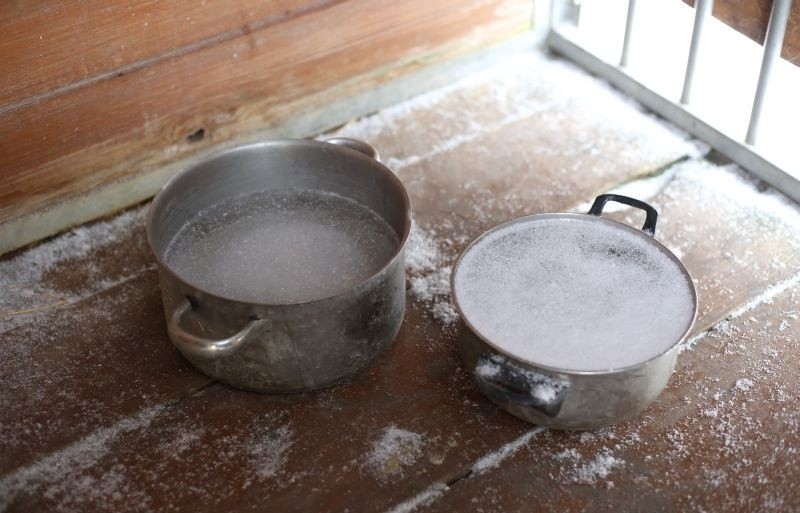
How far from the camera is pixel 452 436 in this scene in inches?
42.3

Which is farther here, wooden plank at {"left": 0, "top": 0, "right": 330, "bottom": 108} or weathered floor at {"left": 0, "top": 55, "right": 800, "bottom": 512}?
wooden plank at {"left": 0, "top": 0, "right": 330, "bottom": 108}

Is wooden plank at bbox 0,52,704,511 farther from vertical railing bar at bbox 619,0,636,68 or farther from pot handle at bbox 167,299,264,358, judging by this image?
vertical railing bar at bbox 619,0,636,68

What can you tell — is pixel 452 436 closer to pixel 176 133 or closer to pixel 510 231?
pixel 510 231

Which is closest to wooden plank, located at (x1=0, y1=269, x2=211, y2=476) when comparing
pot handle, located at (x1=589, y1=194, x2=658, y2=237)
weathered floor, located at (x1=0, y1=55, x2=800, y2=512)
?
weathered floor, located at (x1=0, y1=55, x2=800, y2=512)

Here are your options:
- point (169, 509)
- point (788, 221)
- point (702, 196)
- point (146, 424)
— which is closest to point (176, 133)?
point (146, 424)

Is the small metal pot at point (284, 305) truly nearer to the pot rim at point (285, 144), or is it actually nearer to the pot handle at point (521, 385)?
the pot rim at point (285, 144)

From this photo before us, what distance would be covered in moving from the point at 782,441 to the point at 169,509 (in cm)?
68

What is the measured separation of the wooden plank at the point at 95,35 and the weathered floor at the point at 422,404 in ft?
0.75

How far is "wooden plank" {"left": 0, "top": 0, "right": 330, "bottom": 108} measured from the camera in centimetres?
122

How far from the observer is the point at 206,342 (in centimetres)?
97

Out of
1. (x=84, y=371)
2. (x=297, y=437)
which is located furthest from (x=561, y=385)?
(x=84, y=371)

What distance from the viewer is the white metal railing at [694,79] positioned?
1.37m

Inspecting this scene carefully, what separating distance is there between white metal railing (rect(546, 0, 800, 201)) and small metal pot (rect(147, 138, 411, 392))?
0.59 metres

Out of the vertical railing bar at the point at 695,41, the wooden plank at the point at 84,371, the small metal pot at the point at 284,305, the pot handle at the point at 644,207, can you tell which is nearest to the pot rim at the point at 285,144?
the small metal pot at the point at 284,305
